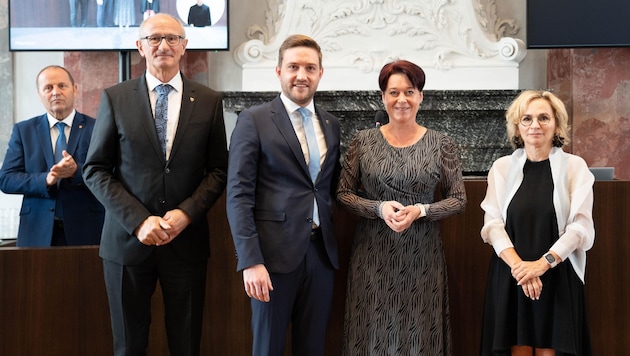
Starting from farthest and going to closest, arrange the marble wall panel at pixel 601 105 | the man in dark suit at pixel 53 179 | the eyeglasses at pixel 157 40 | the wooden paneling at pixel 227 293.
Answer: the marble wall panel at pixel 601 105 → the man in dark suit at pixel 53 179 → the wooden paneling at pixel 227 293 → the eyeglasses at pixel 157 40

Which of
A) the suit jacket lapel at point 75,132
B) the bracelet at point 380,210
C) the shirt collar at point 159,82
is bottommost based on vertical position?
the bracelet at point 380,210

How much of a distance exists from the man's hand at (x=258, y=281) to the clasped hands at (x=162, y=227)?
1.07ft

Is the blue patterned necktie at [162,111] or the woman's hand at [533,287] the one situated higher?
the blue patterned necktie at [162,111]

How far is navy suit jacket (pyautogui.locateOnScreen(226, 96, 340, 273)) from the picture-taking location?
259cm

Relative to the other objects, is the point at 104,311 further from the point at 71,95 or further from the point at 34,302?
the point at 71,95

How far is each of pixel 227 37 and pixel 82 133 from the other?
188 centimetres

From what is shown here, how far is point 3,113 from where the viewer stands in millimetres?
6098

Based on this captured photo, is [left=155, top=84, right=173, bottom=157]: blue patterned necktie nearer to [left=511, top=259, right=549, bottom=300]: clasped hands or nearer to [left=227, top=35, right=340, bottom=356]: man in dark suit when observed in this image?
[left=227, top=35, right=340, bottom=356]: man in dark suit

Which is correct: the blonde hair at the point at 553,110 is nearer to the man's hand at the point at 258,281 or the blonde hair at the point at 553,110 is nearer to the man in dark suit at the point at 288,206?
the man in dark suit at the point at 288,206

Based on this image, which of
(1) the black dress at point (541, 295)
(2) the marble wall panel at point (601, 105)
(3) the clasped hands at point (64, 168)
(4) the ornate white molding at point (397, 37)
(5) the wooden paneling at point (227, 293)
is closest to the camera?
(1) the black dress at point (541, 295)

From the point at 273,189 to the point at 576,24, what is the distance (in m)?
3.44

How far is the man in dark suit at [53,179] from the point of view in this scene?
3566 mm

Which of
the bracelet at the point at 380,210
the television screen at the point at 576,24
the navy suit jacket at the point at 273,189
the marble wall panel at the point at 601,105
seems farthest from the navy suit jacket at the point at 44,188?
Answer: the marble wall panel at the point at 601,105

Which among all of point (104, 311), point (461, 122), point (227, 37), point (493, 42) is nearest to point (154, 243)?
point (104, 311)
